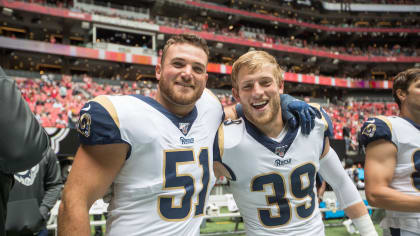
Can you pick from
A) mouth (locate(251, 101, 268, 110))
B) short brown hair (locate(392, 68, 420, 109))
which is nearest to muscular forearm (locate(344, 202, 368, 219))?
mouth (locate(251, 101, 268, 110))

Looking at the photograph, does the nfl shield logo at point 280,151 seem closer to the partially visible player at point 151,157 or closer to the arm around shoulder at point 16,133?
the partially visible player at point 151,157

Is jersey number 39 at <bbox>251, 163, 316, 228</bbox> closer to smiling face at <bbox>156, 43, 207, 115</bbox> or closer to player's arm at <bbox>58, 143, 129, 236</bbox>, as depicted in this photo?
smiling face at <bbox>156, 43, 207, 115</bbox>

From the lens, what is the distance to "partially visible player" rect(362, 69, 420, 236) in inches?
84.8

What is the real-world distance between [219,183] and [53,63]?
23.9m

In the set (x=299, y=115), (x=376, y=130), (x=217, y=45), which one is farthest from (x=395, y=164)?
(x=217, y=45)

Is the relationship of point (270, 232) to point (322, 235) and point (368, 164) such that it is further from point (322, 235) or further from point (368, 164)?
point (368, 164)

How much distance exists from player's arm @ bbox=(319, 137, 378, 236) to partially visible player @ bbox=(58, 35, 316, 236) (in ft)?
2.93

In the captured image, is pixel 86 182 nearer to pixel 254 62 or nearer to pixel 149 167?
pixel 149 167

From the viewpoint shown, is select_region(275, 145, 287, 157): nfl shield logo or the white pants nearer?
select_region(275, 145, 287, 157): nfl shield logo

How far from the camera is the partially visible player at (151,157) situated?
1.47 m

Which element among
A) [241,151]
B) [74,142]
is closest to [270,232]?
[241,151]

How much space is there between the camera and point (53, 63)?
27.1 metres

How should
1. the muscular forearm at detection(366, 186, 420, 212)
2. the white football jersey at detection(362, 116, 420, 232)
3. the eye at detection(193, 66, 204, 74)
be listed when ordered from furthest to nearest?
the white football jersey at detection(362, 116, 420, 232)
the muscular forearm at detection(366, 186, 420, 212)
the eye at detection(193, 66, 204, 74)

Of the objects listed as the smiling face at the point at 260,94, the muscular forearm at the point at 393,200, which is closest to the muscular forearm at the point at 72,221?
the smiling face at the point at 260,94
